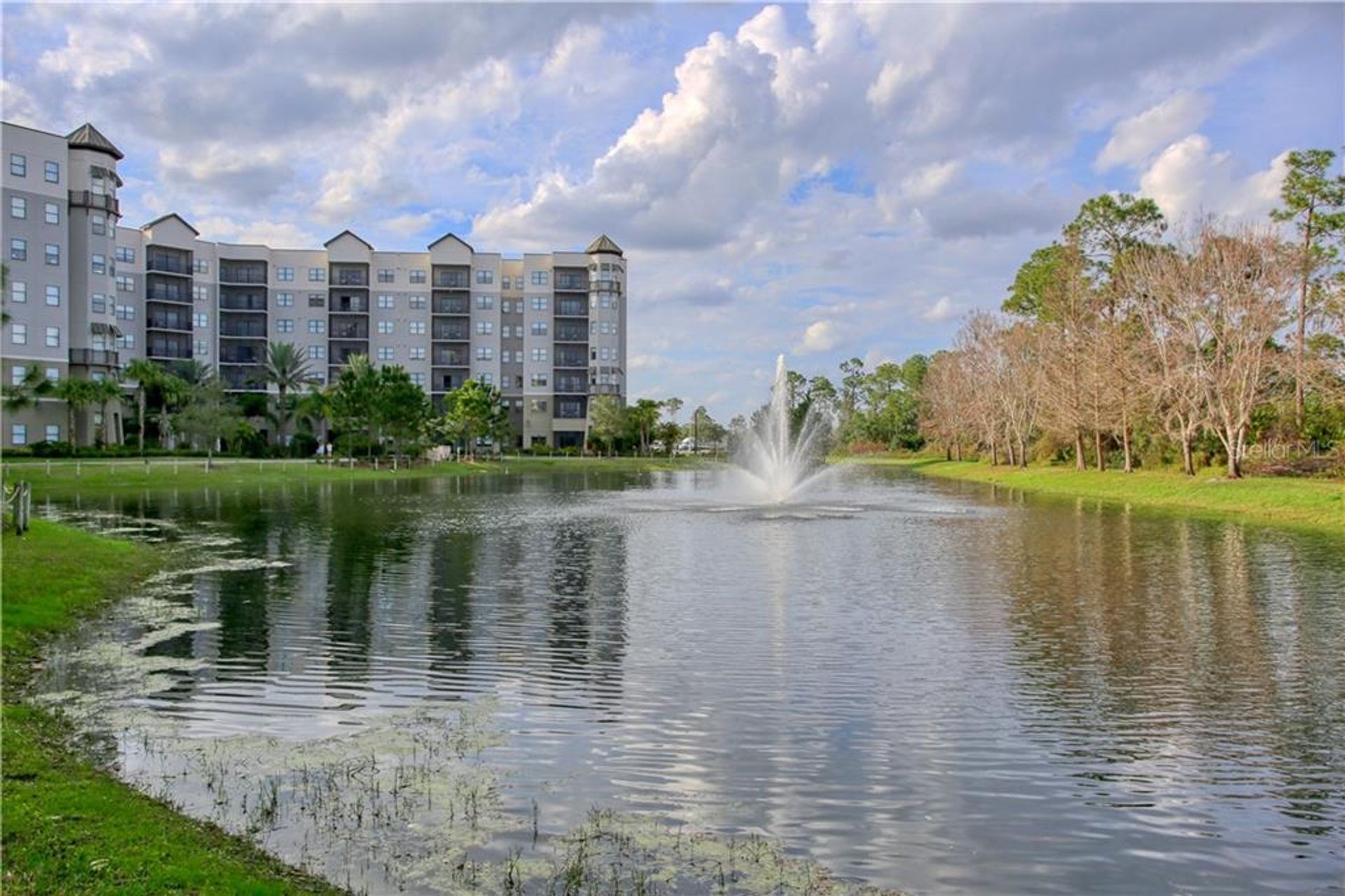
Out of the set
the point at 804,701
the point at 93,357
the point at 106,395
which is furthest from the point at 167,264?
the point at 804,701

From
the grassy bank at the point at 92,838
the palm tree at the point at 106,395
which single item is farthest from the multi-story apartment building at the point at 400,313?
Answer: the grassy bank at the point at 92,838

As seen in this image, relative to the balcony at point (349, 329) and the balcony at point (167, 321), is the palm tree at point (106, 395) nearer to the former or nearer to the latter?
the balcony at point (167, 321)

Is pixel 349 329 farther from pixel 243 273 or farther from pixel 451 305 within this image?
pixel 243 273

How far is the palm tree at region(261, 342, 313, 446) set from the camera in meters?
106

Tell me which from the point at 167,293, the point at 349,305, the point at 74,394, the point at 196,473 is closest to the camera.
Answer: the point at 196,473

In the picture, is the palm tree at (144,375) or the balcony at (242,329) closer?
the palm tree at (144,375)

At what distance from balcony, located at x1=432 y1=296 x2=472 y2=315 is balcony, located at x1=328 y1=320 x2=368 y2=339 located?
28.7 ft

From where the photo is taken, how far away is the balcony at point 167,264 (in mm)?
109500

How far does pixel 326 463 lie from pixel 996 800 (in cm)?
7558

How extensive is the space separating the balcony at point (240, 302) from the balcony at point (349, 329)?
8.36m

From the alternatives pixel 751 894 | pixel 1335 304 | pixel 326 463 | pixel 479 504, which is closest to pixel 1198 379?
pixel 1335 304

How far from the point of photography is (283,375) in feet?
346

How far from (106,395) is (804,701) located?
80378 millimetres

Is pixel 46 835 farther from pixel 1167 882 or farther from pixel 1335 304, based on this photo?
pixel 1335 304
